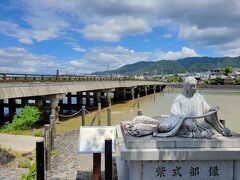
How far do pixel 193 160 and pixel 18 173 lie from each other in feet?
17.3

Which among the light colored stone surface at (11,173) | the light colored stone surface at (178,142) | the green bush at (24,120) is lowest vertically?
the light colored stone surface at (11,173)

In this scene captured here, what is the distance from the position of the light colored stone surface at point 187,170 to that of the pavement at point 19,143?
6243 mm

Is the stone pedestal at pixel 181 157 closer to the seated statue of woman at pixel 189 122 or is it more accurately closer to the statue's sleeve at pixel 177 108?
the seated statue of woman at pixel 189 122

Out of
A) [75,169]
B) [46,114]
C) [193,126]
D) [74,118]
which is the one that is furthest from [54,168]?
[74,118]

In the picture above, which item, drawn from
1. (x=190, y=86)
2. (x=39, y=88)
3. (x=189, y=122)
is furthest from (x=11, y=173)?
(x=39, y=88)

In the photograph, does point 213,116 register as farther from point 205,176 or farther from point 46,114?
point 46,114

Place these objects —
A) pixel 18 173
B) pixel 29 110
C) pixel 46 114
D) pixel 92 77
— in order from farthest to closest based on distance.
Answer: pixel 92 77, pixel 46 114, pixel 29 110, pixel 18 173

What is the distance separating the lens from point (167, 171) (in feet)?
23.0

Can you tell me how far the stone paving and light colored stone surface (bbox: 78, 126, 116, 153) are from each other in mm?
1764

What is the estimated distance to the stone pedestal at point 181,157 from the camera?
6.75 metres

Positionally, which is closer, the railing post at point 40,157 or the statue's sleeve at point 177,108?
the railing post at point 40,157

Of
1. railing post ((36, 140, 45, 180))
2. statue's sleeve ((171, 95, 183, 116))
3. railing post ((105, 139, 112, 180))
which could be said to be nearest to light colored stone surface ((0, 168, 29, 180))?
railing post ((36, 140, 45, 180))

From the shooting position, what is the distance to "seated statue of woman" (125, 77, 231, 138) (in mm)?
7078

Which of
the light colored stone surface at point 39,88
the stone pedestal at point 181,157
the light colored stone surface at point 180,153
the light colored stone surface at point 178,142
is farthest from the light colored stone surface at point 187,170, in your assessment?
the light colored stone surface at point 39,88
